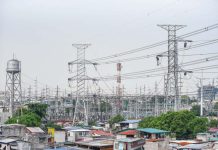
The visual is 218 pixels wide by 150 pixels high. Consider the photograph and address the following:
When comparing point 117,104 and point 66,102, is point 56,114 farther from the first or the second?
point 117,104

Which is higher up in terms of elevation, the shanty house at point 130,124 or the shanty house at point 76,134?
the shanty house at point 130,124

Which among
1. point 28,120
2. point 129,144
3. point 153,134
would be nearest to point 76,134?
point 28,120

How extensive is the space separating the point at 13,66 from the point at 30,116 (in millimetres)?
9060

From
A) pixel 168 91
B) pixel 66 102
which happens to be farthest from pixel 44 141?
pixel 66 102

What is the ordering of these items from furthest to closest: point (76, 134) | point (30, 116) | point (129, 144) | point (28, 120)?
point (30, 116) < point (28, 120) < point (76, 134) < point (129, 144)

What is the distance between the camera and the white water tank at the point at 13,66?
102 ft

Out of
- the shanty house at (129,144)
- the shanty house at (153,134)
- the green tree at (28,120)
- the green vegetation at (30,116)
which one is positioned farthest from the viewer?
the green vegetation at (30,116)

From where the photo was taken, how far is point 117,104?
124 feet

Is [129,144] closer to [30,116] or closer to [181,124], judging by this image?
[181,124]

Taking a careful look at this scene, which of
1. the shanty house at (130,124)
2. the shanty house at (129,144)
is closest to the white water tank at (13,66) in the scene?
the shanty house at (130,124)

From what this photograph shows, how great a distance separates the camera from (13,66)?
31.2m

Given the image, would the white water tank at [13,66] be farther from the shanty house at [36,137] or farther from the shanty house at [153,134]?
the shanty house at [153,134]

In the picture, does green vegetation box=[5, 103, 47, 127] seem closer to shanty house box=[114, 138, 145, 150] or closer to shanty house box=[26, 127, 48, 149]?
shanty house box=[26, 127, 48, 149]

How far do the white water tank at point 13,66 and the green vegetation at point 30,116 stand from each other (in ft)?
16.2
